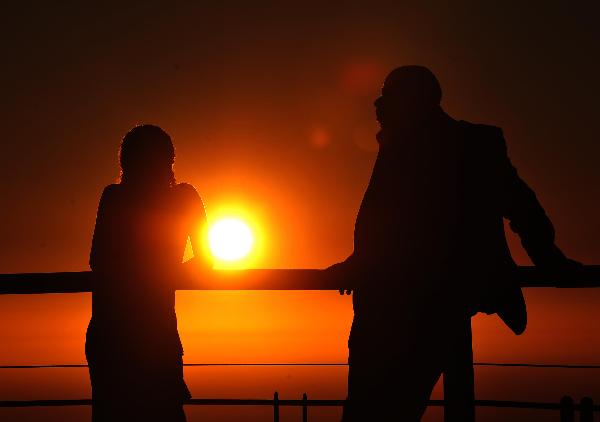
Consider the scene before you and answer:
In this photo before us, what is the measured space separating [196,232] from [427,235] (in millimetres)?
1179

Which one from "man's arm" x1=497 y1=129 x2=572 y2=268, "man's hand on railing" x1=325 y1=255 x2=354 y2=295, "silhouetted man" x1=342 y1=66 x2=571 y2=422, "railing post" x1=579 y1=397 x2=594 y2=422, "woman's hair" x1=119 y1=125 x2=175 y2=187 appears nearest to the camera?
"silhouetted man" x1=342 y1=66 x2=571 y2=422

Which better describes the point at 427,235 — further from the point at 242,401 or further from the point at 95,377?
the point at 242,401

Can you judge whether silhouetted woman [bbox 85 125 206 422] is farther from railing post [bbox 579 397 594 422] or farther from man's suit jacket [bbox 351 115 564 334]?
railing post [bbox 579 397 594 422]

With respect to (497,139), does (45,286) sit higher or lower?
lower

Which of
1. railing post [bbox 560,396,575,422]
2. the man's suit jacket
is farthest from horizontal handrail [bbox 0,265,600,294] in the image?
railing post [bbox 560,396,575,422]

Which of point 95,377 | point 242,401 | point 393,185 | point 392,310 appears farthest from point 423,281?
point 242,401

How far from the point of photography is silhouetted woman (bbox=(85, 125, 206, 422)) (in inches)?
116

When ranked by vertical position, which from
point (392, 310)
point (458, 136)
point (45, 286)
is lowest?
point (392, 310)

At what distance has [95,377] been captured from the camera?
2.98 m

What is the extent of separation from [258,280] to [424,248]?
67cm

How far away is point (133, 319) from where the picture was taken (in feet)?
9.70

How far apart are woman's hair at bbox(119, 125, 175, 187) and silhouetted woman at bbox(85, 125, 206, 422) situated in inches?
1.5

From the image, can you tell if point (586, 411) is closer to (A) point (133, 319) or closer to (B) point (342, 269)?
(B) point (342, 269)

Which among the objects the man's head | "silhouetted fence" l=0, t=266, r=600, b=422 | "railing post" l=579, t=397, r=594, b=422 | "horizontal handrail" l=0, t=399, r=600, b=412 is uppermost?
the man's head
